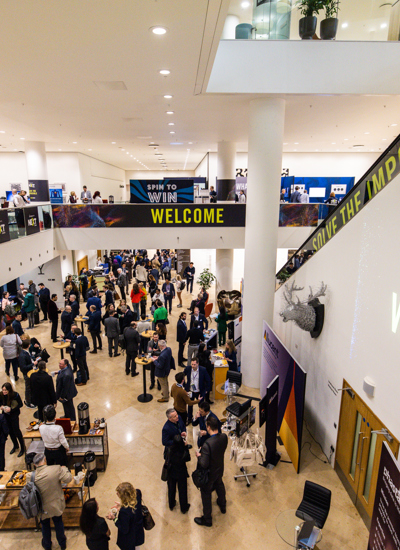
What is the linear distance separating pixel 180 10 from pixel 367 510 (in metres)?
6.49

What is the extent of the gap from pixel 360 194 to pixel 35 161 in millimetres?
13049

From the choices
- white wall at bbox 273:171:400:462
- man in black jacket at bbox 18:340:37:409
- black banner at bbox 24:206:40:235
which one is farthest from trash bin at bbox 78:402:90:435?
black banner at bbox 24:206:40:235

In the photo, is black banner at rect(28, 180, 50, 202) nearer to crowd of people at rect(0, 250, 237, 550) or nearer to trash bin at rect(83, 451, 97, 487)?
crowd of people at rect(0, 250, 237, 550)

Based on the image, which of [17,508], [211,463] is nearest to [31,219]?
[17,508]

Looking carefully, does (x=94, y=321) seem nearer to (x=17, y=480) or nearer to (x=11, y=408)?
(x=11, y=408)

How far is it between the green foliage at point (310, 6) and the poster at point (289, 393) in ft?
22.3

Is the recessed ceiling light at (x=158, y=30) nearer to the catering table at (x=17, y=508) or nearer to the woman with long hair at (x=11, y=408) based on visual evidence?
the woman with long hair at (x=11, y=408)

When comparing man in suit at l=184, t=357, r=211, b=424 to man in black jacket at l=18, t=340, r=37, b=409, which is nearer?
man in suit at l=184, t=357, r=211, b=424

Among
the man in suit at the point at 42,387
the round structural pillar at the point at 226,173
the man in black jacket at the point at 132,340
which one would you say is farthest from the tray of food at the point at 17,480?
the round structural pillar at the point at 226,173

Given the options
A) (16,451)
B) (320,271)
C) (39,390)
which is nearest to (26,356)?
(39,390)

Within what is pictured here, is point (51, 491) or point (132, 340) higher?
point (132, 340)

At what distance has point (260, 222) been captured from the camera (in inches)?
306

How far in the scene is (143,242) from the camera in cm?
1220

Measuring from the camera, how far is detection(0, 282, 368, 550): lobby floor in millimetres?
4414
